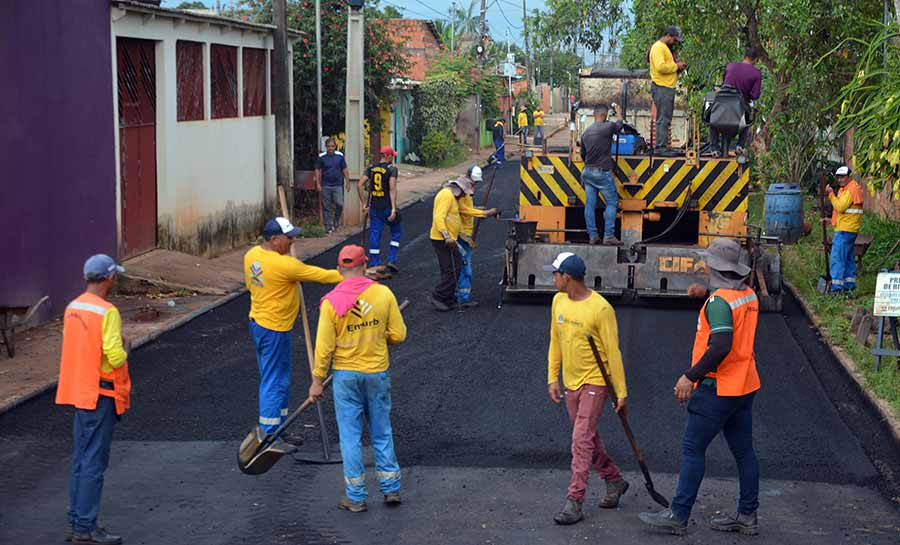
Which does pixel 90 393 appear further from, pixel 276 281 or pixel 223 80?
pixel 223 80

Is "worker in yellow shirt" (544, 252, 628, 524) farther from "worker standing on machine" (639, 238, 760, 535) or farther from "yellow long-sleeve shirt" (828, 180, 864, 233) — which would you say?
"yellow long-sleeve shirt" (828, 180, 864, 233)

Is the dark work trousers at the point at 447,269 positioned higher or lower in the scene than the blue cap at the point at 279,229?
lower

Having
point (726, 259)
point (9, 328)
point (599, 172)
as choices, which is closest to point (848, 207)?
point (599, 172)

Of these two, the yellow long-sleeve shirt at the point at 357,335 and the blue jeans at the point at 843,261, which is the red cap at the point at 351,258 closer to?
the yellow long-sleeve shirt at the point at 357,335

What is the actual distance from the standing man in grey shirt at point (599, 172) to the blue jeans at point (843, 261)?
269cm

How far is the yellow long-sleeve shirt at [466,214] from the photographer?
1474 cm

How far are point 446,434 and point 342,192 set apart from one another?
14.4 meters

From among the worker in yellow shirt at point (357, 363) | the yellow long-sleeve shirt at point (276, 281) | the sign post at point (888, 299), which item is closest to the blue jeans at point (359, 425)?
the worker in yellow shirt at point (357, 363)

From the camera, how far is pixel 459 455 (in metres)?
8.95

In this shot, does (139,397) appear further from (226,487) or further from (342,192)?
(342,192)

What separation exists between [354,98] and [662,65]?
396 inches

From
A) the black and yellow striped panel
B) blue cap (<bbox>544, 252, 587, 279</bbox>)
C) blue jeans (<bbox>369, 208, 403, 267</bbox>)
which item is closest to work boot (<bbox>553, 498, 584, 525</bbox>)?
blue cap (<bbox>544, 252, 587, 279</bbox>)

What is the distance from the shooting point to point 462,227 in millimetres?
14836

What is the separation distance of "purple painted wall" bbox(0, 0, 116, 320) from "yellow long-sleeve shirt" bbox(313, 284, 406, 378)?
6.72 meters
